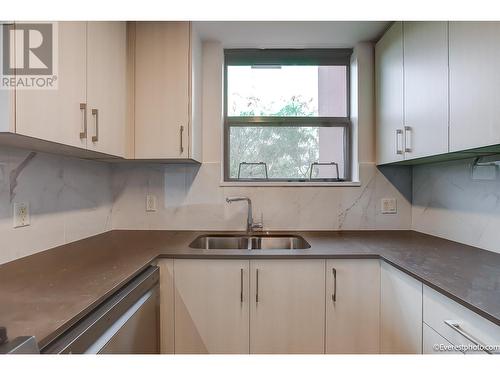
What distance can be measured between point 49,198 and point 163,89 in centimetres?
86

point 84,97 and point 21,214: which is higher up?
point 84,97

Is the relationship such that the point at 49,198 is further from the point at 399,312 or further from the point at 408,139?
the point at 408,139

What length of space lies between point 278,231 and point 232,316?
0.76 m

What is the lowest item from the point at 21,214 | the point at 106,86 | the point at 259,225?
the point at 259,225

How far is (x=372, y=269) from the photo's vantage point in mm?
1412

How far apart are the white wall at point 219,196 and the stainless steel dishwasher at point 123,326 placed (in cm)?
76

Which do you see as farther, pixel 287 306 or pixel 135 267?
pixel 287 306

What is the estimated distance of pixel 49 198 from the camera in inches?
55.6

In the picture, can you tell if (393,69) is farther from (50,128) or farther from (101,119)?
(50,128)

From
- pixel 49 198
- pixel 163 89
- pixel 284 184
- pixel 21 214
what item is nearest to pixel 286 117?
pixel 284 184

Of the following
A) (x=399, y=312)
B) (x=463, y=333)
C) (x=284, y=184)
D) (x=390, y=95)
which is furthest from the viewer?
(x=284, y=184)

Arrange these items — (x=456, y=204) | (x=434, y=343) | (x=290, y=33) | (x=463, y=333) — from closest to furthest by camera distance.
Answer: (x=463, y=333) < (x=434, y=343) < (x=456, y=204) < (x=290, y=33)

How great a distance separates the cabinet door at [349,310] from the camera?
141 centimetres

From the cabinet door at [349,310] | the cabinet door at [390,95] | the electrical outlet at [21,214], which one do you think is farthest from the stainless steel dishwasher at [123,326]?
the cabinet door at [390,95]
